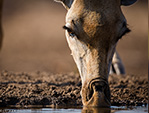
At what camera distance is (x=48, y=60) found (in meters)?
18.7

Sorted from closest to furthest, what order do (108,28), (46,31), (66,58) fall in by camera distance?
(108,28)
(66,58)
(46,31)

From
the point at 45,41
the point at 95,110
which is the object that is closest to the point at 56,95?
the point at 95,110

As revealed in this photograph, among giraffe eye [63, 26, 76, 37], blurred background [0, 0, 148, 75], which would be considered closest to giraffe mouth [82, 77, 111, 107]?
giraffe eye [63, 26, 76, 37]

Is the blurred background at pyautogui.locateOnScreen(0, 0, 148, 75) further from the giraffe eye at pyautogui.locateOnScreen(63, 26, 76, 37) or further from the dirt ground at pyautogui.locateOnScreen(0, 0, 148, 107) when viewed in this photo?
the giraffe eye at pyautogui.locateOnScreen(63, 26, 76, 37)

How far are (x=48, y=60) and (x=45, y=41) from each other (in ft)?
15.9

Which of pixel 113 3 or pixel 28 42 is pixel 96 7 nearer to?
pixel 113 3

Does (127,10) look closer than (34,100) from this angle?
No

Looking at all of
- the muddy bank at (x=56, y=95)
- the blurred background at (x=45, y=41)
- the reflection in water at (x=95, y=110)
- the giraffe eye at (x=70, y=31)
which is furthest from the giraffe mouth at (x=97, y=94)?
the blurred background at (x=45, y=41)

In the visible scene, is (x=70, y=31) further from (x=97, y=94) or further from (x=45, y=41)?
(x=45, y=41)

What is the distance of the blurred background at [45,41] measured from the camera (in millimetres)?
17547

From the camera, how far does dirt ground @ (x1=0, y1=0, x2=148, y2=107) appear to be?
6.65 metres

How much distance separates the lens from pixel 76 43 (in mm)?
6328

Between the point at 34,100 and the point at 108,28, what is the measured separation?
5.64ft

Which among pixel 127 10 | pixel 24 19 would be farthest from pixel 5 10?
pixel 127 10
